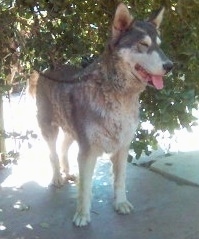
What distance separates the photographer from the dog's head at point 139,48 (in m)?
3.96

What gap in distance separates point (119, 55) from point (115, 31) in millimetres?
206

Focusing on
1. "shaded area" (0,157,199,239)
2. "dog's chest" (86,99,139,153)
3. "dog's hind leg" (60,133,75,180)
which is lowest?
"shaded area" (0,157,199,239)

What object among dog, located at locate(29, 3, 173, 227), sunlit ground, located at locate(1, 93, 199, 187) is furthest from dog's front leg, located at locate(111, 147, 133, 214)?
sunlit ground, located at locate(1, 93, 199, 187)

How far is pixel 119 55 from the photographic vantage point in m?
4.09

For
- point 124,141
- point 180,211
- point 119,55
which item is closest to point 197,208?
point 180,211

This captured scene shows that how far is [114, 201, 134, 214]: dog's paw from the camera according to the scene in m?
4.72

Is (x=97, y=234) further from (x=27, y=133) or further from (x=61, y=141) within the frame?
(x=61, y=141)

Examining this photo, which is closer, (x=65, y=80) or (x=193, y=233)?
(x=193, y=233)

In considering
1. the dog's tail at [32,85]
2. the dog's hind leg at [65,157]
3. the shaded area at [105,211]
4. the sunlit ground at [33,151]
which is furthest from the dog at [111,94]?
the sunlit ground at [33,151]

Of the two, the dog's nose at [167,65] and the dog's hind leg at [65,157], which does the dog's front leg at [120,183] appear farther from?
the dog's nose at [167,65]

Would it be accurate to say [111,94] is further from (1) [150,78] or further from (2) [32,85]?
(2) [32,85]

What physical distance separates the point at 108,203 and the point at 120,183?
0.31 m

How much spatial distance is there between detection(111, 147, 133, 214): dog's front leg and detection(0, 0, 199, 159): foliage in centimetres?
16

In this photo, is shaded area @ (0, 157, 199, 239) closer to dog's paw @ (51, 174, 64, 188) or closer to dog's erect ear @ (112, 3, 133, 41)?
dog's paw @ (51, 174, 64, 188)
